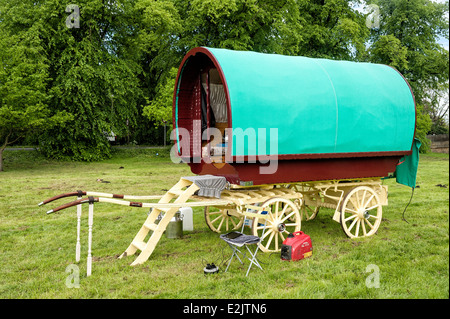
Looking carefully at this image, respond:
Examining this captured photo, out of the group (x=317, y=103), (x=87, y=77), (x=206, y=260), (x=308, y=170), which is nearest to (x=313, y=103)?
(x=317, y=103)

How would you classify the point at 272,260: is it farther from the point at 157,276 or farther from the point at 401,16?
the point at 401,16

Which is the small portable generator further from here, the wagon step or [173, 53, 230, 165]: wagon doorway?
[173, 53, 230, 165]: wagon doorway

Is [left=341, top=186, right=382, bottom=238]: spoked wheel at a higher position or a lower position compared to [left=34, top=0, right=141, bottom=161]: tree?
lower

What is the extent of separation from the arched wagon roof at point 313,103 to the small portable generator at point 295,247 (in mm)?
1338

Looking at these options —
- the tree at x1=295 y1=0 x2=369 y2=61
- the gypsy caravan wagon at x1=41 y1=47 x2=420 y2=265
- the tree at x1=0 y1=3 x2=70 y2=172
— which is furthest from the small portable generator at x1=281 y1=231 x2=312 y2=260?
the tree at x1=295 y1=0 x2=369 y2=61

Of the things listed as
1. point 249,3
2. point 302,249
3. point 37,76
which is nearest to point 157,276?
point 302,249

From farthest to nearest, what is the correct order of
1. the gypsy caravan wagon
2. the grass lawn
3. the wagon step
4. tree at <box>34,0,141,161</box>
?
1. tree at <box>34,0,141,161</box>
2. the gypsy caravan wagon
3. the wagon step
4. the grass lawn

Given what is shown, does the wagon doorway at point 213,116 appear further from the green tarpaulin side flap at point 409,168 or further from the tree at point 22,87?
the tree at point 22,87

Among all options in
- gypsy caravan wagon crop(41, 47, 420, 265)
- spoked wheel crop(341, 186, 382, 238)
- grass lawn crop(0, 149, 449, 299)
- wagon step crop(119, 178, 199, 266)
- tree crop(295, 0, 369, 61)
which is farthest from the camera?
tree crop(295, 0, 369, 61)

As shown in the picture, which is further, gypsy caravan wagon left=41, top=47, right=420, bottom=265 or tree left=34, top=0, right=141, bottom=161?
tree left=34, top=0, right=141, bottom=161

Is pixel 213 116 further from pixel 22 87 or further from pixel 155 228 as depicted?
pixel 22 87

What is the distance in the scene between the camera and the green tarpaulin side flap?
7.92m

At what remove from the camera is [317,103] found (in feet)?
21.6

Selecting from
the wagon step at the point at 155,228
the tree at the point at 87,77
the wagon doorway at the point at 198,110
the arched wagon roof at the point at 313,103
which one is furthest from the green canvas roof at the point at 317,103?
the tree at the point at 87,77
